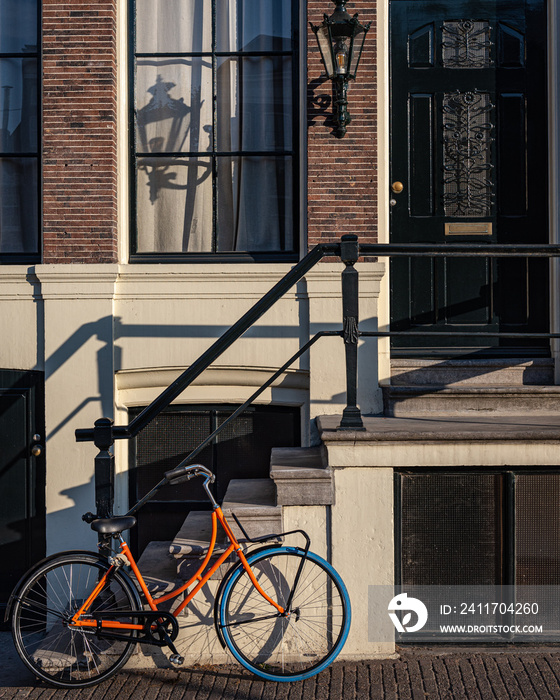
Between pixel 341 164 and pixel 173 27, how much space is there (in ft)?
5.92

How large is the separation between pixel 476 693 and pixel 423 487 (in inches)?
45.2

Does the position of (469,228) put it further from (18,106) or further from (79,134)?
(18,106)

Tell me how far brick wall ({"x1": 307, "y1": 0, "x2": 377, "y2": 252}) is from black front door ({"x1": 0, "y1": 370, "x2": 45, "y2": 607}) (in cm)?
251

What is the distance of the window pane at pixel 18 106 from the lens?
19.0ft

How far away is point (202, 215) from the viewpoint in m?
5.82

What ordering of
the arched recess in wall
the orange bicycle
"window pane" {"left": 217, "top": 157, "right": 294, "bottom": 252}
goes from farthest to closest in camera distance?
"window pane" {"left": 217, "top": 157, "right": 294, "bottom": 252}
the arched recess in wall
the orange bicycle

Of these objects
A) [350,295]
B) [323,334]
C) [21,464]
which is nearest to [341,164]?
[350,295]

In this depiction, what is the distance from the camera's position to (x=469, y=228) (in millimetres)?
5723

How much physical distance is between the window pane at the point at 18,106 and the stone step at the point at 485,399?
357 centimetres

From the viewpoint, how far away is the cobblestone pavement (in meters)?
3.86

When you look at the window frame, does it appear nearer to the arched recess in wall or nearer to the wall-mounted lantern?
the arched recess in wall

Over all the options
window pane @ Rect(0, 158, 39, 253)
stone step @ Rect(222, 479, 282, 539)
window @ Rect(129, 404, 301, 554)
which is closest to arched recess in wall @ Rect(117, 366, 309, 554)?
window @ Rect(129, 404, 301, 554)

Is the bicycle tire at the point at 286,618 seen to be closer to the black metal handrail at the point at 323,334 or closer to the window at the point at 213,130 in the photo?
the black metal handrail at the point at 323,334

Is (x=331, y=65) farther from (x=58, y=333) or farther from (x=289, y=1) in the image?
(x=58, y=333)
